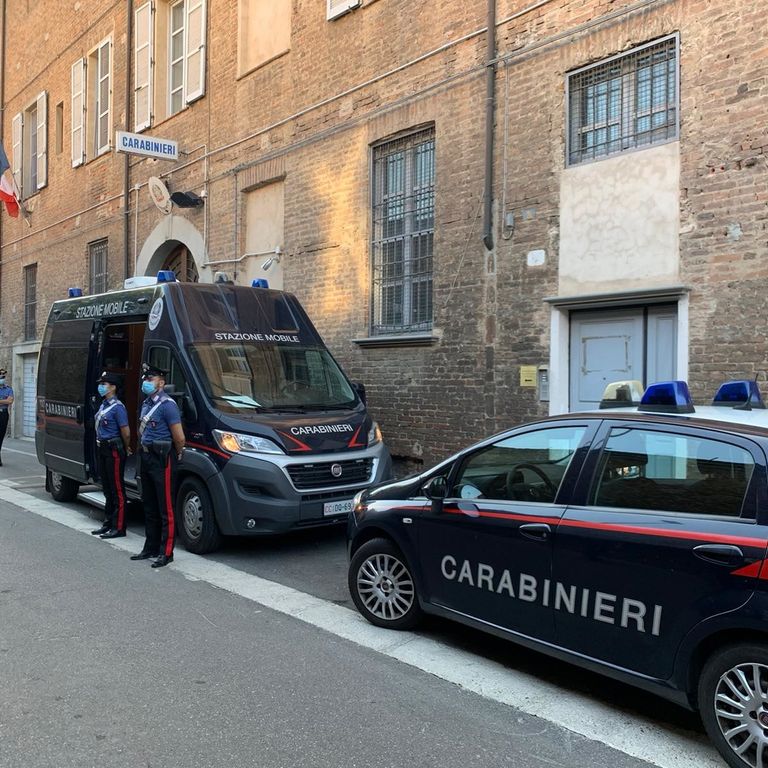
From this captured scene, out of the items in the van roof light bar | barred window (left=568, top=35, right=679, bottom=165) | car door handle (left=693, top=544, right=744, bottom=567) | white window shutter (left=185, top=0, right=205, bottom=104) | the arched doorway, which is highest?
white window shutter (left=185, top=0, right=205, bottom=104)

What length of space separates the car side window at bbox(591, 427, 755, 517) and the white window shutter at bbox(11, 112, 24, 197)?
79.4 feet

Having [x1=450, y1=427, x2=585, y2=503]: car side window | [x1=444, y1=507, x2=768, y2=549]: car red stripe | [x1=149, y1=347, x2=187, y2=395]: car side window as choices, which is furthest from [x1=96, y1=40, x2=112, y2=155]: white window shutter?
[x1=444, y1=507, x2=768, y2=549]: car red stripe

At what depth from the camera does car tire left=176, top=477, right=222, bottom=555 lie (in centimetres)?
698

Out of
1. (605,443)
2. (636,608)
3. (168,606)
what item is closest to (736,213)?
A: (605,443)

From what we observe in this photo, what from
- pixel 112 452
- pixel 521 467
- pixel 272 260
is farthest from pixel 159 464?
pixel 272 260

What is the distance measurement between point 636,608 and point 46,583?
15.3 ft

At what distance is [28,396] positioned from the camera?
886 inches

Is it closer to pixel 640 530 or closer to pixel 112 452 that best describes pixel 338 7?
pixel 112 452

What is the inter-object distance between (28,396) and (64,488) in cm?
1400

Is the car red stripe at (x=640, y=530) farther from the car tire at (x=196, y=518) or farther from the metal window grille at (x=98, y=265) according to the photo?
the metal window grille at (x=98, y=265)

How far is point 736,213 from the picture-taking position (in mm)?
7336

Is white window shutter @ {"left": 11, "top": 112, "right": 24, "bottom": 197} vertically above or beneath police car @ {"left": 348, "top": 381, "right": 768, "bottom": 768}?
above

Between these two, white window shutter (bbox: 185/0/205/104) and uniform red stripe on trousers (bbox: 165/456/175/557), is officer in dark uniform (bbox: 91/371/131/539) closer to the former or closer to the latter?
uniform red stripe on trousers (bbox: 165/456/175/557)

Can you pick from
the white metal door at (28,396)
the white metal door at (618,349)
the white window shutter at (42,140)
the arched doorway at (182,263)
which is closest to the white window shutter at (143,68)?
the arched doorway at (182,263)
